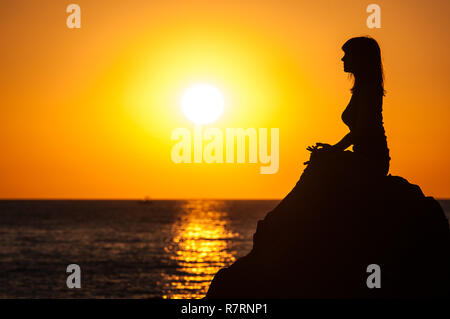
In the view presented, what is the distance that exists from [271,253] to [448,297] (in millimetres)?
2529

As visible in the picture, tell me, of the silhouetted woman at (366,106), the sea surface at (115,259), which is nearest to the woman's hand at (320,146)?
the silhouetted woman at (366,106)

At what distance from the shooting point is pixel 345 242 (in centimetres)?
944

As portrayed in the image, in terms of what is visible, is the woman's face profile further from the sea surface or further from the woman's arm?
the sea surface

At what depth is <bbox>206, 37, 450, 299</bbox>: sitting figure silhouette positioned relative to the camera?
9.27 metres

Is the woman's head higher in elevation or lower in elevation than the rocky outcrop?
higher

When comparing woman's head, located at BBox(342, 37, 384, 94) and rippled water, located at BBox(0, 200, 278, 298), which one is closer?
woman's head, located at BBox(342, 37, 384, 94)

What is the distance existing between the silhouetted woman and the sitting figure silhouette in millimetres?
15

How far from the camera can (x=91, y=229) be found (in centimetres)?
13562

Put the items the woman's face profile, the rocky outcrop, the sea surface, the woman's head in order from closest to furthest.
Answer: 1. the rocky outcrop
2. the woman's head
3. the woman's face profile
4. the sea surface

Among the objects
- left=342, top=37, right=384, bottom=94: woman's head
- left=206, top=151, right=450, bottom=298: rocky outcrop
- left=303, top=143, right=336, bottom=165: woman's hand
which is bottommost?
left=206, top=151, right=450, bottom=298: rocky outcrop

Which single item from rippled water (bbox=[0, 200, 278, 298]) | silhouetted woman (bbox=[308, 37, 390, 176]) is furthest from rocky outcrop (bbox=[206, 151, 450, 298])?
rippled water (bbox=[0, 200, 278, 298])
